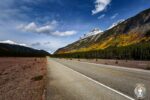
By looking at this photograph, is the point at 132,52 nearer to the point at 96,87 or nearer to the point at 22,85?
the point at 22,85

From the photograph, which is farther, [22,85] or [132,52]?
[132,52]

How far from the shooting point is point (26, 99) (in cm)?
941

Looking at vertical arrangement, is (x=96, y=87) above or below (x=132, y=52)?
below

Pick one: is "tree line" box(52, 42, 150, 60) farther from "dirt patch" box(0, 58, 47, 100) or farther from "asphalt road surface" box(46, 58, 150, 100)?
"asphalt road surface" box(46, 58, 150, 100)

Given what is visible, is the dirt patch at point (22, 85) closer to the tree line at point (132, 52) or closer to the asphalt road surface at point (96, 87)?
the asphalt road surface at point (96, 87)

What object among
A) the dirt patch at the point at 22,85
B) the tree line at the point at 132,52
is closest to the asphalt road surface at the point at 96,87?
the dirt patch at the point at 22,85

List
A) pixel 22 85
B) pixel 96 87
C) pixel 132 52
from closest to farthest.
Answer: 1. pixel 96 87
2. pixel 22 85
3. pixel 132 52

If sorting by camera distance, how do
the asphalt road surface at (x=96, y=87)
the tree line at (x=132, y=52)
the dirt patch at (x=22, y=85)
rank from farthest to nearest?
the tree line at (x=132, y=52), the dirt patch at (x=22, y=85), the asphalt road surface at (x=96, y=87)

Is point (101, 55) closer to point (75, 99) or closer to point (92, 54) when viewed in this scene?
point (92, 54)

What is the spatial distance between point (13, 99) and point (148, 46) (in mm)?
47662

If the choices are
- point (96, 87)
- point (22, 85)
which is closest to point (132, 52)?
point (22, 85)

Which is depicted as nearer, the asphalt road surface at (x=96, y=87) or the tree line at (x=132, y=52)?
the asphalt road surface at (x=96, y=87)

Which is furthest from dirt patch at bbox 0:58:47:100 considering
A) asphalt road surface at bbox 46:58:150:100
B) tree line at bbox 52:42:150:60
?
tree line at bbox 52:42:150:60

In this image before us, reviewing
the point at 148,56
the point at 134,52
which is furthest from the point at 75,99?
the point at 134,52
